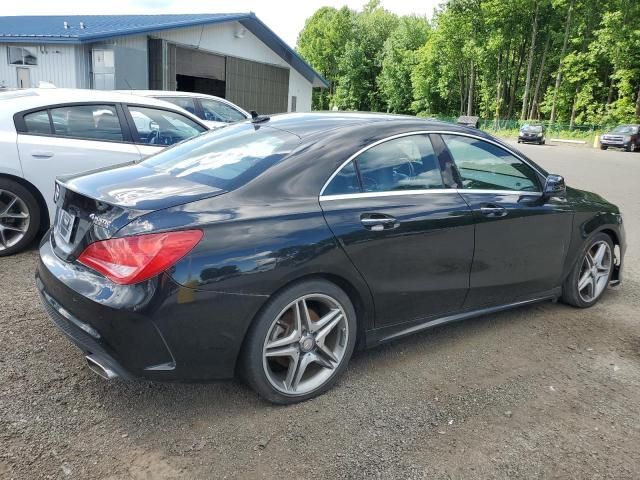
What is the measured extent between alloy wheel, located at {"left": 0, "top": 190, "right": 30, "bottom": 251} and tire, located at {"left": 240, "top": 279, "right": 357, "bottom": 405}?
3384mm

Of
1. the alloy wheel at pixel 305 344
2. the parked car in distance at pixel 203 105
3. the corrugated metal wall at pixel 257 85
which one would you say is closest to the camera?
the alloy wheel at pixel 305 344

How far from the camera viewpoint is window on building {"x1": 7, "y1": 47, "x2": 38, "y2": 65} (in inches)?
737

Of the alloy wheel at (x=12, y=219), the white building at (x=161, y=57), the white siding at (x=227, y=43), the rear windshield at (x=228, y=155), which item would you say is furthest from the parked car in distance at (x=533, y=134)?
the rear windshield at (x=228, y=155)

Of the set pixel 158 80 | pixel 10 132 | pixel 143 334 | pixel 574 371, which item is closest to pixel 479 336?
pixel 574 371

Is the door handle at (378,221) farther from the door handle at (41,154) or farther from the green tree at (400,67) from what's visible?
the green tree at (400,67)

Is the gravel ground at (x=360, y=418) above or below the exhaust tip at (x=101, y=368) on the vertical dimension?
below

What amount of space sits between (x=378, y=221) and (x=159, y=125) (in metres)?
3.85

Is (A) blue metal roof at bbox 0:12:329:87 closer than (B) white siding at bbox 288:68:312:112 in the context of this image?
Yes

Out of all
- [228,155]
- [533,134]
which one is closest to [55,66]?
[228,155]

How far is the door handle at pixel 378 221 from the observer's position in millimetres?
2998

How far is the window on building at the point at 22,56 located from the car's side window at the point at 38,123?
1599cm

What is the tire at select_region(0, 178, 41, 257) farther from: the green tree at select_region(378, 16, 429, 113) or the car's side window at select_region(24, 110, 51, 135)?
the green tree at select_region(378, 16, 429, 113)

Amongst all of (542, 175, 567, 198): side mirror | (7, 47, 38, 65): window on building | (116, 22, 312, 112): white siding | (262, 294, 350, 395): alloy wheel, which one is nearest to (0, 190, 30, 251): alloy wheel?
(262, 294, 350, 395): alloy wheel

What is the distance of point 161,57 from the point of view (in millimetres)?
20016
